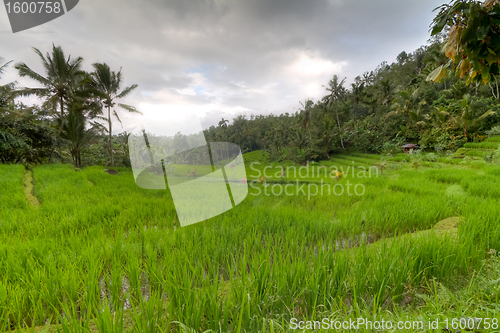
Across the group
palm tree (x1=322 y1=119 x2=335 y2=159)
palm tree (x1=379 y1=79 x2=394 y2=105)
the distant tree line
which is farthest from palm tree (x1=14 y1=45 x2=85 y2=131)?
palm tree (x1=379 y1=79 x2=394 y2=105)

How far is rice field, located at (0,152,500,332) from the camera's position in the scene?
81cm

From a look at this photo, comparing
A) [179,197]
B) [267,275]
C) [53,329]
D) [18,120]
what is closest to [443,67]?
[267,275]

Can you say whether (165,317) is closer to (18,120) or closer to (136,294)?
(136,294)

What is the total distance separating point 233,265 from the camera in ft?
3.91

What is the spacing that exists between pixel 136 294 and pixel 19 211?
2238 mm

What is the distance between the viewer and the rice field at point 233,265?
2.66 feet

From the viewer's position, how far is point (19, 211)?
2088 millimetres

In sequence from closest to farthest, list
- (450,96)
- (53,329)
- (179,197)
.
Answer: (53,329), (179,197), (450,96)

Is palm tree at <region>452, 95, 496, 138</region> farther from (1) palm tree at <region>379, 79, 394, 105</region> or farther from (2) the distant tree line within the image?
(1) palm tree at <region>379, 79, 394, 105</region>

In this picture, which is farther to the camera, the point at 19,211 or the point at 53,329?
the point at 19,211

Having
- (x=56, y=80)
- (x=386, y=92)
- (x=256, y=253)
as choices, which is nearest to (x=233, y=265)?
(x=256, y=253)

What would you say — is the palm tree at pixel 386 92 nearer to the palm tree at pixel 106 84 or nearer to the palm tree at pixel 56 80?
the palm tree at pixel 106 84

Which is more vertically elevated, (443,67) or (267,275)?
(443,67)

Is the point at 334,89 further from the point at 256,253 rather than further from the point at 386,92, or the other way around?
the point at 256,253
